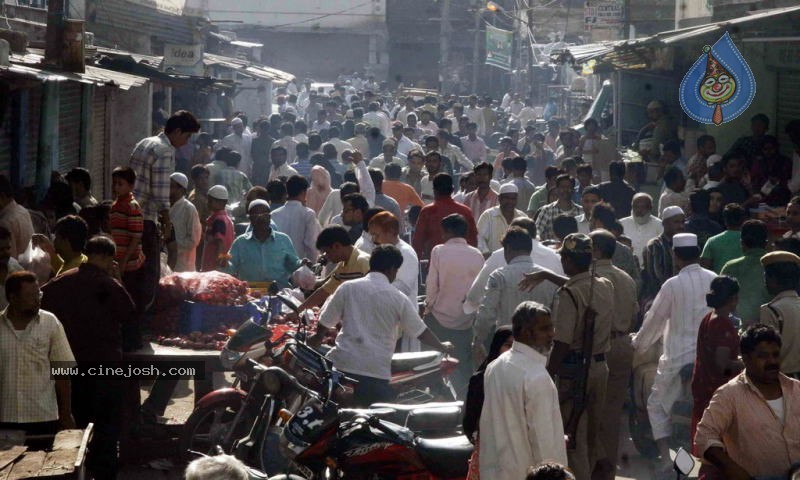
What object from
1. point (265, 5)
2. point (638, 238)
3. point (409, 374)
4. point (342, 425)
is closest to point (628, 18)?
point (638, 238)

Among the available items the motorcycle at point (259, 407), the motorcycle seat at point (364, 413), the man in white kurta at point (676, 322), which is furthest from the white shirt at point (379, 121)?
the motorcycle seat at point (364, 413)

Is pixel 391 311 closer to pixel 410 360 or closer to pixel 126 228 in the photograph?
pixel 410 360

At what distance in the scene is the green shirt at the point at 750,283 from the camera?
8547 mm

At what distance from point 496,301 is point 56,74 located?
4.11m

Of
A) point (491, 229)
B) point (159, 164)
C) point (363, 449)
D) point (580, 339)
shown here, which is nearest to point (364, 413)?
point (363, 449)

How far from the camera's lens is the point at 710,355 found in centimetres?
722

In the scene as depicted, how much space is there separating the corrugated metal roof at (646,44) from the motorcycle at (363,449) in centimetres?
722

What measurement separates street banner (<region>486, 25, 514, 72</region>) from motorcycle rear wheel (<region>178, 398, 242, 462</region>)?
99.5 feet

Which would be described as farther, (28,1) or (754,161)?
(28,1)

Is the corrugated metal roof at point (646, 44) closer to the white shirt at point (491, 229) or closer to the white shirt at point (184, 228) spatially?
the white shirt at point (491, 229)

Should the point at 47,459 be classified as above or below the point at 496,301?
below

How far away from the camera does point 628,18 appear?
2611cm

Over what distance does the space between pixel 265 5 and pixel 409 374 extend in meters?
48.5

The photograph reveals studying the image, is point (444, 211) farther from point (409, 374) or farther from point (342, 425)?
point (342, 425)
